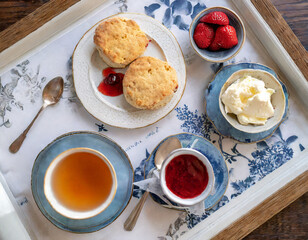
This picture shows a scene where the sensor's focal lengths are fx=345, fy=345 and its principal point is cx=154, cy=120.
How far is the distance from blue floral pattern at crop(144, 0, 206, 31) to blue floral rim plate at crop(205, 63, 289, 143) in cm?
27

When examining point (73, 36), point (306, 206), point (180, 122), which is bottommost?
point (306, 206)

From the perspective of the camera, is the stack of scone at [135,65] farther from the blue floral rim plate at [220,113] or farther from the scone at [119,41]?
the blue floral rim plate at [220,113]

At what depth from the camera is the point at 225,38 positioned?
141 centimetres

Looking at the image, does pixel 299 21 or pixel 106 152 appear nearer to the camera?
pixel 106 152

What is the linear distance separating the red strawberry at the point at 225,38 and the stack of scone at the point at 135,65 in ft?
0.72

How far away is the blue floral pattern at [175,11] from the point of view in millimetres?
1516

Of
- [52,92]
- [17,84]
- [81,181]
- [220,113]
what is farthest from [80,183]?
[220,113]

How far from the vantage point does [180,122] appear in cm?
148

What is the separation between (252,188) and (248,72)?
495 millimetres

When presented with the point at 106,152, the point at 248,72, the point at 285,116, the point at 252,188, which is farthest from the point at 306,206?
the point at 106,152

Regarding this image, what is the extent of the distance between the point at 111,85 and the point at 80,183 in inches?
16.4

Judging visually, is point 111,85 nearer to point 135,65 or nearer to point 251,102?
point 135,65

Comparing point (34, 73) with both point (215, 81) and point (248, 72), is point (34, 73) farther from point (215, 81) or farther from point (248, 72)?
point (248, 72)

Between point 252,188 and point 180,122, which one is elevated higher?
point 180,122
